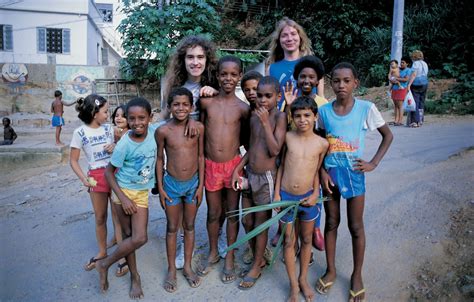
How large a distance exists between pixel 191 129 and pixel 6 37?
19.6m

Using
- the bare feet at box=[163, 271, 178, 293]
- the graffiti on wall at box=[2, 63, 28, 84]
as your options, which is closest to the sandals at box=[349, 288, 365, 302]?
the bare feet at box=[163, 271, 178, 293]

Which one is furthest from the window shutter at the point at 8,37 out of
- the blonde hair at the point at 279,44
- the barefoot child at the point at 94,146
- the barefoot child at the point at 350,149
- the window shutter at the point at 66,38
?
the barefoot child at the point at 350,149

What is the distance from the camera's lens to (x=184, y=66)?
314cm

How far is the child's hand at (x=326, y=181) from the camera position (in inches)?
97.3

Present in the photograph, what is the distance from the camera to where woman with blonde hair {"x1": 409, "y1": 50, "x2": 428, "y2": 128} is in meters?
7.43

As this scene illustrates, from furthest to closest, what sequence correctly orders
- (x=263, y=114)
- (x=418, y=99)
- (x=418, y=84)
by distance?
(x=418, y=99) → (x=418, y=84) → (x=263, y=114)

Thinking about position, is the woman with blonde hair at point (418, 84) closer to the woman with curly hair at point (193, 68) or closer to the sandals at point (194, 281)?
the woman with curly hair at point (193, 68)

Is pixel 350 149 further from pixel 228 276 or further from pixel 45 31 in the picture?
pixel 45 31

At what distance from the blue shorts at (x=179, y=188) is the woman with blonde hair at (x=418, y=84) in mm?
6304

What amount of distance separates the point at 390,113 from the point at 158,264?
7.83 metres

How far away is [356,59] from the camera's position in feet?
47.6

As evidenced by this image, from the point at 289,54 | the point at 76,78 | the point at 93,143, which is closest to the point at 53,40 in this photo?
the point at 76,78

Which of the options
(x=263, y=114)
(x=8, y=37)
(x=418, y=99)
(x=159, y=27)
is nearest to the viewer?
(x=263, y=114)

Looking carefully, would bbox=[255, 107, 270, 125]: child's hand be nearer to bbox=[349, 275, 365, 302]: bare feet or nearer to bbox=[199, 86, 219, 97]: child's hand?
bbox=[199, 86, 219, 97]: child's hand
